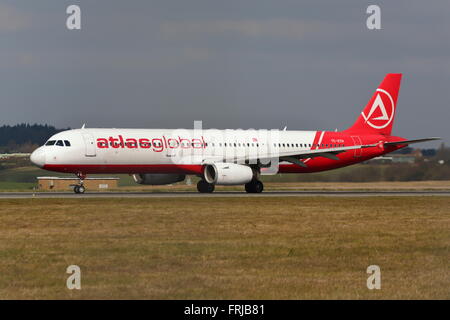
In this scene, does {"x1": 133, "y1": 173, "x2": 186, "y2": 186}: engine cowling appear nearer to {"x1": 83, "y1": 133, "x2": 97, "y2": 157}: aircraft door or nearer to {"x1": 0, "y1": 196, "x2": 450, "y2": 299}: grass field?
{"x1": 83, "y1": 133, "x2": 97, "y2": 157}: aircraft door

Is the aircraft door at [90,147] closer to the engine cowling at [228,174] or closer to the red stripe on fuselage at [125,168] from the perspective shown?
the red stripe on fuselage at [125,168]

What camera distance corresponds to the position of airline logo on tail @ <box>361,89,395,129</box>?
182 feet

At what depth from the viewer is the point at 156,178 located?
48250mm

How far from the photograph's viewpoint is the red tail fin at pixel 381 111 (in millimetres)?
55472

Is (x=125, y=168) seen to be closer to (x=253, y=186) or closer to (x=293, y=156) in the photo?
(x=253, y=186)

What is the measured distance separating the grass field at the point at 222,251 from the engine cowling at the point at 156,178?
14.8 metres

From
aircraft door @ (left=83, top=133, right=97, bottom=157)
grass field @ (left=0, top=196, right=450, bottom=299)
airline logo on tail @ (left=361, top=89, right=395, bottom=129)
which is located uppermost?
airline logo on tail @ (left=361, top=89, right=395, bottom=129)

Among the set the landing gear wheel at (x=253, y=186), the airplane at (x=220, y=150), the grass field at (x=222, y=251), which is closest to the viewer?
the grass field at (x=222, y=251)

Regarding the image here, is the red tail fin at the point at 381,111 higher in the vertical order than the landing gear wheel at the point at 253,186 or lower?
higher

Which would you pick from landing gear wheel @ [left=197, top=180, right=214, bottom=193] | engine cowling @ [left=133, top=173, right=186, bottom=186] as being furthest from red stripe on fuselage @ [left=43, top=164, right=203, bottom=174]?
engine cowling @ [left=133, top=173, right=186, bottom=186]

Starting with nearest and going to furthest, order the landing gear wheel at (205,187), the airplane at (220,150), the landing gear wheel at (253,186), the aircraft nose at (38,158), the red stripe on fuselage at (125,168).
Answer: the aircraft nose at (38,158) → the red stripe on fuselage at (125,168) → the airplane at (220,150) → the landing gear wheel at (205,187) → the landing gear wheel at (253,186)

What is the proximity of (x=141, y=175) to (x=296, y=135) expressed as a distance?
11.2m

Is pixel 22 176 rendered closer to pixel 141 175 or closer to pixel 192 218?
pixel 141 175

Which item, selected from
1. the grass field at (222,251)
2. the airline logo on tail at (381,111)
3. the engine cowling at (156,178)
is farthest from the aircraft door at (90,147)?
the airline logo on tail at (381,111)
